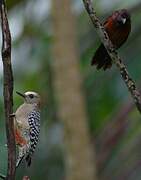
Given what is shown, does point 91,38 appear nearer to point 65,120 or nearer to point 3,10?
point 65,120

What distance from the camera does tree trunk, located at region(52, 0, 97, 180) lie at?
315 centimetres

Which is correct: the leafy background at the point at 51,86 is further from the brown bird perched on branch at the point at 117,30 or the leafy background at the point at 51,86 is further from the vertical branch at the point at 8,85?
the vertical branch at the point at 8,85

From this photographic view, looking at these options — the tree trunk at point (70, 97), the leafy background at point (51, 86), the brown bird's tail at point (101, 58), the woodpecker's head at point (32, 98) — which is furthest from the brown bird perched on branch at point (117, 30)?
the leafy background at point (51, 86)

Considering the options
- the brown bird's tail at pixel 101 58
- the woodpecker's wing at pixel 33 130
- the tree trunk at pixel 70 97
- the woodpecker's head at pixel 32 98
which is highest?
the tree trunk at pixel 70 97

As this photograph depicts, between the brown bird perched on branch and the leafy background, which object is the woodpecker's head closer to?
the brown bird perched on branch

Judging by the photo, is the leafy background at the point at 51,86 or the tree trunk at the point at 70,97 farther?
the leafy background at the point at 51,86

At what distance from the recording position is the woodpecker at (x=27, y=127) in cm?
144

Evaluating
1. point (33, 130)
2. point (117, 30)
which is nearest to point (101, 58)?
point (117, 30)

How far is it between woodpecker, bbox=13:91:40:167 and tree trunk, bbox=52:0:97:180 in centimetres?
159

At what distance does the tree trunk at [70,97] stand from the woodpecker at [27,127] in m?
1.59

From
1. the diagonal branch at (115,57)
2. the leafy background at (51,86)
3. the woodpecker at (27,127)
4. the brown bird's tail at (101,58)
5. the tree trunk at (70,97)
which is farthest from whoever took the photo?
the leafy background at (51,86)

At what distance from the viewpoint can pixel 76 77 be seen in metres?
3.21

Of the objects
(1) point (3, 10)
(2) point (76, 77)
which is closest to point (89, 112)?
(2) point (76, 77)

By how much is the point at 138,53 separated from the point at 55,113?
607mm
